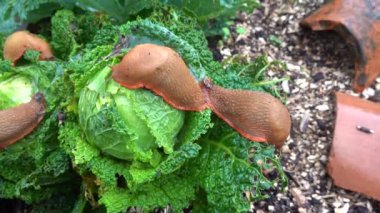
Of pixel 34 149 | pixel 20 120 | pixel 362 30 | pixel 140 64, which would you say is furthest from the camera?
pixel 362 30

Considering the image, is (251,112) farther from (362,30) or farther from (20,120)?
(362,30)

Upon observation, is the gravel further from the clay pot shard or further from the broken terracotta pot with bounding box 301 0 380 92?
the clay pot shard

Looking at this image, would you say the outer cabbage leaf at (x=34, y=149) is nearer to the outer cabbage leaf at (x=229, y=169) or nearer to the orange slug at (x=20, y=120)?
the orange slug at (x=20, y=120)

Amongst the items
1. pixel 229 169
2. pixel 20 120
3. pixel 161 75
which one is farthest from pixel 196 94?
pixel 20 120

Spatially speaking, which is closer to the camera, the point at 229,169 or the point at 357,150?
the point at 229,169

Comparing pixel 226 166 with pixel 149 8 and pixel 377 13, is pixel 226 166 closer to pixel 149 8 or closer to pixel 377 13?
pixel 149 8

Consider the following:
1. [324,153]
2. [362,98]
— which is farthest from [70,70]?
[362,98]

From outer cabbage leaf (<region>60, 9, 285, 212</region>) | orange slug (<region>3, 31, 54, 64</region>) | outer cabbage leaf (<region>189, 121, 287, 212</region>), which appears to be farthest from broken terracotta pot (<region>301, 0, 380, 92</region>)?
orange slug (<region>3, 31, 54, 64</region>)
